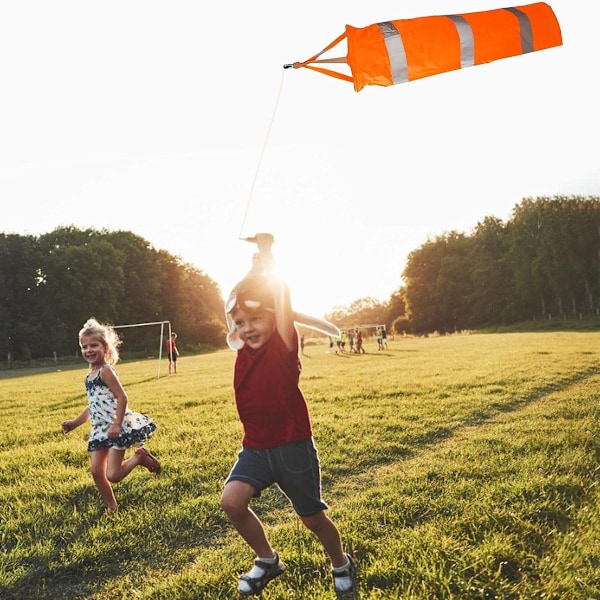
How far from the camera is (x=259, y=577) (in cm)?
358

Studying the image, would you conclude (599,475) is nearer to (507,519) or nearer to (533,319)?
(507,519)

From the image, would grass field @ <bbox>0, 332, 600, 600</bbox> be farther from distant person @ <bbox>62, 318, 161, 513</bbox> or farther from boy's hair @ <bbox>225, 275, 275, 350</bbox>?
boy's hair @ <bbox>225, 275, 275, 350</bbox>

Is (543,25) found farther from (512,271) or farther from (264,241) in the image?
(512,271)

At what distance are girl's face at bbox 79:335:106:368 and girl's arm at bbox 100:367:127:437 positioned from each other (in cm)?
15

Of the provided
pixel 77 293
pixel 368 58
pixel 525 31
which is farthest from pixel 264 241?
pixel 77 293

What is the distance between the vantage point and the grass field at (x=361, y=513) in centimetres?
374

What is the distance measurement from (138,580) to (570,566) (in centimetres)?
296

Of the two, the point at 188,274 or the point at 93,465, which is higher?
the point at 188,274

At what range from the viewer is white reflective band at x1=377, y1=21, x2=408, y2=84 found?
149 inches

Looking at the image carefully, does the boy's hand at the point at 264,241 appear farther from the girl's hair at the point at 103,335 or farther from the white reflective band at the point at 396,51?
the girl's hair at the point at 103,335

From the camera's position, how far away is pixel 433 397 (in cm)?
1195

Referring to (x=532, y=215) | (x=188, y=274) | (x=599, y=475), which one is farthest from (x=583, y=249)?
(x=599, y=475)

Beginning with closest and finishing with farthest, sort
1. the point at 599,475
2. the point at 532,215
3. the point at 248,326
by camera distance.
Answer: the point at 248,326, the point at 599,475, the point at 532,215

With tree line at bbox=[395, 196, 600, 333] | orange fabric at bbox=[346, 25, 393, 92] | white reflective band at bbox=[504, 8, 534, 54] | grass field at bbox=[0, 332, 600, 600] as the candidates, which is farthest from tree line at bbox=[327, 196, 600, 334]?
orange fabric at bbox=[346, 25, 393, 92]
